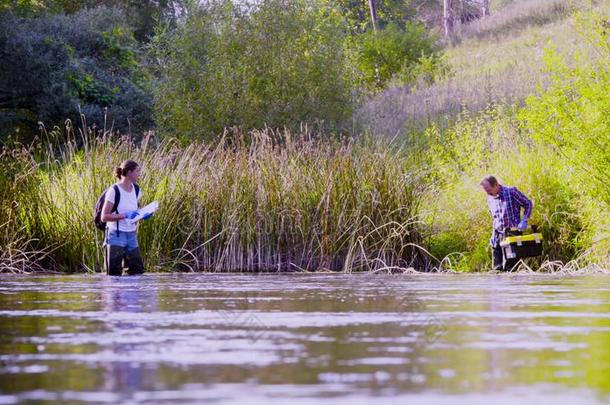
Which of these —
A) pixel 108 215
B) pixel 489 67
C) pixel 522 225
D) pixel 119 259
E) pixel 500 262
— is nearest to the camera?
pixel 108 215

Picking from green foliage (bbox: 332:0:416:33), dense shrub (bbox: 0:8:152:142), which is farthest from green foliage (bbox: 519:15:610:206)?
green foliage (bbox: 332:0:416:33)

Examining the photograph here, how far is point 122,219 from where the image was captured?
13.5 meters

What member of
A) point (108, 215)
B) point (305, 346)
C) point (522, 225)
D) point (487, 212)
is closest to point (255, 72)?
point (487, 212)

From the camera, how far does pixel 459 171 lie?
20.4m

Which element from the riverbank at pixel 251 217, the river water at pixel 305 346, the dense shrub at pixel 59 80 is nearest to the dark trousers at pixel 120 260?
the riverbank at pixel 251 217

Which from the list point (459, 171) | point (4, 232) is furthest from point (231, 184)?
point (459, 171)

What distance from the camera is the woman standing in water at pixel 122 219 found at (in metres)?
13.4

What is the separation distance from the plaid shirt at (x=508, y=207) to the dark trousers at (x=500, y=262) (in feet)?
0.49

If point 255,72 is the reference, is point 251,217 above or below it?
below

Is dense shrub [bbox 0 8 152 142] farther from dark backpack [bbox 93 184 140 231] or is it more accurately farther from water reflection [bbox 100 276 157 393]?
water reflection [bbox 100 276 157 393]

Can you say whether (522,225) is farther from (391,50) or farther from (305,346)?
(391,50)

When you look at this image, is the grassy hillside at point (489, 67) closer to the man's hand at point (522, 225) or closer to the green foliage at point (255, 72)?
the green foliage at point (255, 72)

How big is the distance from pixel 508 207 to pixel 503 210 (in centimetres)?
8

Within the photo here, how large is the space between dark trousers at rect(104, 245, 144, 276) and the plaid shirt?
15.1 ft
